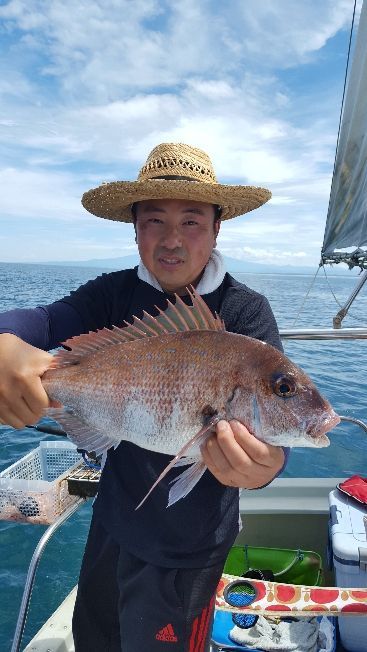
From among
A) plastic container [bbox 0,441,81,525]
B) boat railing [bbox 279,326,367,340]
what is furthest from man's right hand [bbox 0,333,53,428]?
boat railing [bbox 279,326,367,340]

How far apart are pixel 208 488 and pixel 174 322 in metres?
0.79

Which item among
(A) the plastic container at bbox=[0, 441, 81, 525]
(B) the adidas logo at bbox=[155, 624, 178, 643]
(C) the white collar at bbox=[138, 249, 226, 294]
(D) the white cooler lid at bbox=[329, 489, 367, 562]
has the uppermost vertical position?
(C) the white collar at bbox=[138, 249, 226, 294]

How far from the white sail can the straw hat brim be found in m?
4.13

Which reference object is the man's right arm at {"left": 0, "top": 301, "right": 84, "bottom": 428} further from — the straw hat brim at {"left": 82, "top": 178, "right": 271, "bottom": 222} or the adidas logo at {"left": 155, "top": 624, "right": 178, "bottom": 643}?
the adidas logo at {"left": 155, "top": 624, "right": 178, "bottom": 643}

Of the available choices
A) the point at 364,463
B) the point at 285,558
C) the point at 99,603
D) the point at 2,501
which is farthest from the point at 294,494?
the point at 364,463

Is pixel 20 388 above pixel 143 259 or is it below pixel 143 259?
below

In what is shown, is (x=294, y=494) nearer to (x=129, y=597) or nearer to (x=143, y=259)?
(x=129, y=597)

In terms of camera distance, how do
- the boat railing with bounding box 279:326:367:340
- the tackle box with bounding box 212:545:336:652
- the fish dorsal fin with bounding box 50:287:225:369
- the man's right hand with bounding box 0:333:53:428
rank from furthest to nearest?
the boat railing with bounding box 279:326:367:340, the tackle box with bounding box 212:545:336:652, the fish dorsal fin with bounding box 50:287:225:369, the man's right hand with bounding box 0:333:53:428

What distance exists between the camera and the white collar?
226cm

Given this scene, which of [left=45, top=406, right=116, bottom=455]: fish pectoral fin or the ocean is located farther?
the ocean

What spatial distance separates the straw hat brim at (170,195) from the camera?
2.13 metres

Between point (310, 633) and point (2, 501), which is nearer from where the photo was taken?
point (310, 633)

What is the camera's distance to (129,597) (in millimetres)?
2043

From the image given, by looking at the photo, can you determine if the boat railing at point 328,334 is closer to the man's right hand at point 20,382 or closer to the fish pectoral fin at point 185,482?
the fish pectoral fin at point 185,482
